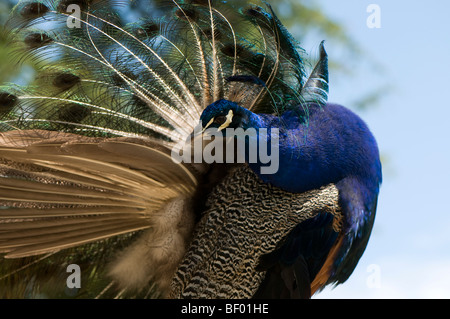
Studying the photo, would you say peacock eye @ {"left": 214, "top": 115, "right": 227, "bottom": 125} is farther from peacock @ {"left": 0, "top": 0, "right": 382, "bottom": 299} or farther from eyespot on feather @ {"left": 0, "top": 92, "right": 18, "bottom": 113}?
eyespot on feather @ {"left": 0, "top": 92, "right": 18, "bottom": 113}

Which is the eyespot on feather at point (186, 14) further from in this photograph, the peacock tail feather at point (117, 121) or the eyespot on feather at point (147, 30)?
the eyespot on feather at point (147, 30)

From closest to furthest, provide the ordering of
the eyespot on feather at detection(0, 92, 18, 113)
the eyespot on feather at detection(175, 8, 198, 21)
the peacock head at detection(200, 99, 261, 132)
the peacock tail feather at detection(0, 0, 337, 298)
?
the peacock head at detection(200, 99, 261, 132), the peacock tail feather at detection(0, 0, 337, 298), the eyespot on feather at detection(0, 92, 18, 113), the eyespot on feather at detection(175, 8, 198, 21)

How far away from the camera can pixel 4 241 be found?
2.95 m

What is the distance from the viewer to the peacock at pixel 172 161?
2.91 metres

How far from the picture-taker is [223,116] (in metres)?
2.76

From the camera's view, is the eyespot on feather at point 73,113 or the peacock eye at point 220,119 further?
the eyespot on feather at point 73,113

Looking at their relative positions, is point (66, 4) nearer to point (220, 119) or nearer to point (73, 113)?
point (73, 113)

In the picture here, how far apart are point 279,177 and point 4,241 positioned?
4.84ft

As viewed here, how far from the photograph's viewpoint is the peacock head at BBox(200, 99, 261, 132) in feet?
8.99

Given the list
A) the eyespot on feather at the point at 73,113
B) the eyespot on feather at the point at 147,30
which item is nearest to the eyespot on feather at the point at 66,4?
the eyespot on feather at the point at 147,30

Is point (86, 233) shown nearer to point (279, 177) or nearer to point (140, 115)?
point (140, 115)

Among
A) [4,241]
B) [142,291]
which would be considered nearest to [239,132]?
[142,291]

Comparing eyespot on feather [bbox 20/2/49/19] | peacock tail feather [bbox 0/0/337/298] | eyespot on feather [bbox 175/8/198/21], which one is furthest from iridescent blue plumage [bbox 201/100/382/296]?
eyespot on feather [bbox 20/2/49/19]
